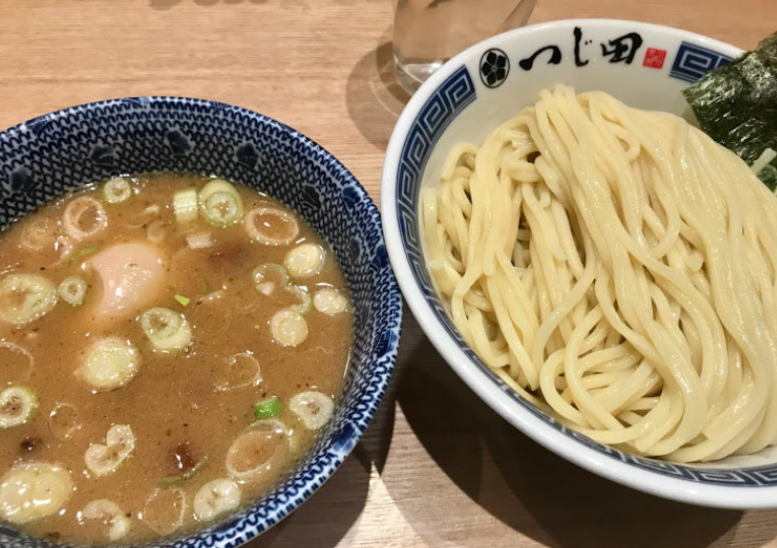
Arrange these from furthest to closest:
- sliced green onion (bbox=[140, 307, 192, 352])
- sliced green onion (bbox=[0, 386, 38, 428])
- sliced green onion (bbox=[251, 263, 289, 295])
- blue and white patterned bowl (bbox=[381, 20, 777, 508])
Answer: sliced green onion (bbox=[251, 263, 289, 295])
sliced green onion (bbox=[140, 307, 192, 352])
sliced green onion (bbox=[0, 386, 38, 428])
blue and white patterned bowl (bbox=[381, 20, 777, 508])

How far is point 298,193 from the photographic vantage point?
146cm

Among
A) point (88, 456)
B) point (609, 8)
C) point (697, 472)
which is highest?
point (609, 8)

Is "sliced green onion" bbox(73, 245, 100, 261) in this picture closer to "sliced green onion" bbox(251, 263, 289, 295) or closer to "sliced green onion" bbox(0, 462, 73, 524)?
"sliced green onion" bbox(251, 263, 289, 295)

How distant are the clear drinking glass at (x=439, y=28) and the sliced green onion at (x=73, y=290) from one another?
1280 millimetres

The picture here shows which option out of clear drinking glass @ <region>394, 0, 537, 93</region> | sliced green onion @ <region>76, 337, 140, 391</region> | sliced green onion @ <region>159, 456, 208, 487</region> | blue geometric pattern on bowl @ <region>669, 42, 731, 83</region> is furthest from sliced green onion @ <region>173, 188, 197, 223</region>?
blue geometric pattern on bowl @ <region>669, 42, 731, 83</region>

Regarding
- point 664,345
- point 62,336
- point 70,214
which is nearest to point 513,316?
point 664,345

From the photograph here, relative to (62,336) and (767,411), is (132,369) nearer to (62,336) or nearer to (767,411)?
(62,336)

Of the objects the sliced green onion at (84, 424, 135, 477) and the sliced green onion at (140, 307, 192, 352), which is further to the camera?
the sliced green onion at (140, 307, 192, 352)

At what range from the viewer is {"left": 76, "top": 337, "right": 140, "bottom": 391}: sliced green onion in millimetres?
1256

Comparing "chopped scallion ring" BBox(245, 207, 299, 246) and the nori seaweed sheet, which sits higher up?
the nori seaweed sheet

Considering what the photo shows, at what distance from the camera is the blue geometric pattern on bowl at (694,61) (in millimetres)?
1545

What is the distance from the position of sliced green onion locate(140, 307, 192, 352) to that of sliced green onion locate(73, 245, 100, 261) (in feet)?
0.80

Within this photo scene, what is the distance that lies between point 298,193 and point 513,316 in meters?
0.61

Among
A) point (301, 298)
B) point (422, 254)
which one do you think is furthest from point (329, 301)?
point (422, 254)
